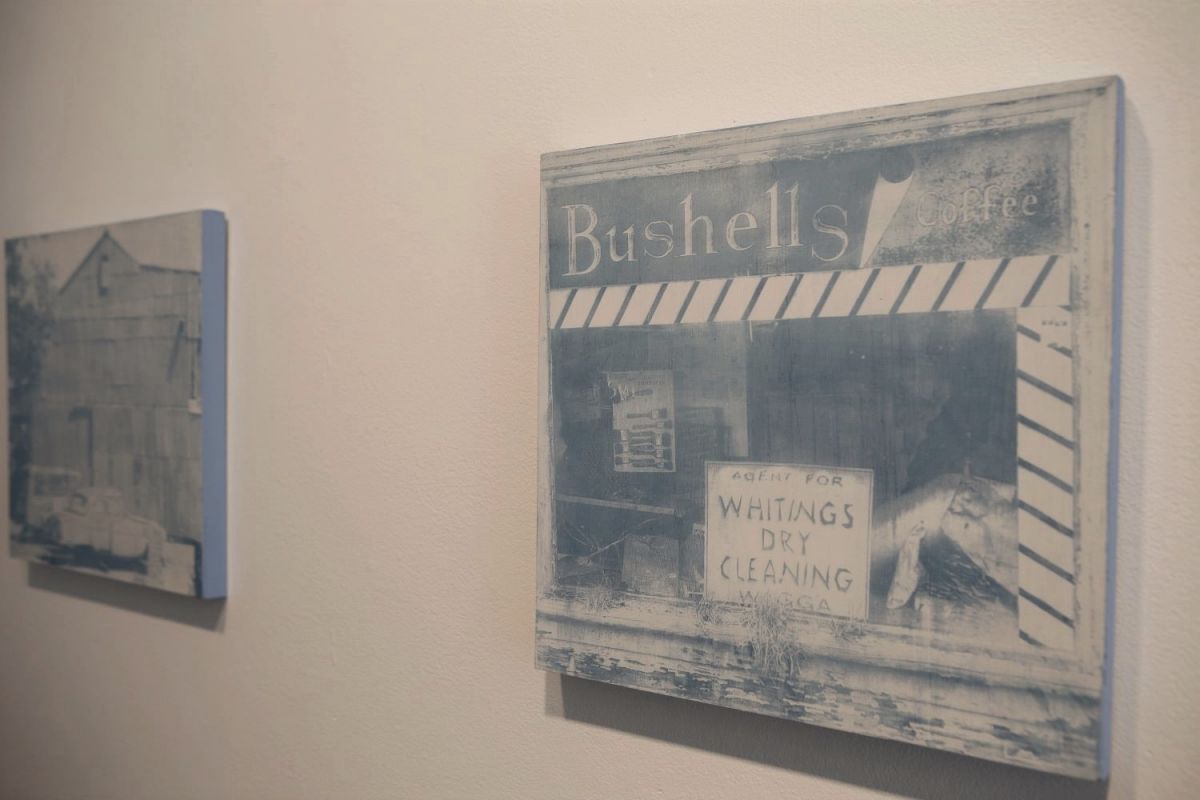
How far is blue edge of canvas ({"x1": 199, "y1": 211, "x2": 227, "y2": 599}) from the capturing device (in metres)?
1.43

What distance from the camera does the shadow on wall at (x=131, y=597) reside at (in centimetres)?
149

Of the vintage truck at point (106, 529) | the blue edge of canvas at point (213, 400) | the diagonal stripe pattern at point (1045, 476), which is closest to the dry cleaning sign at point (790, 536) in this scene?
the diagonal stripe pattern at point (1045, 476)

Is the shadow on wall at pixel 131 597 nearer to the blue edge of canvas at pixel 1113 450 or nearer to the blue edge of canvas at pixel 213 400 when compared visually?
the blue edge of canvas at pixel 213 400

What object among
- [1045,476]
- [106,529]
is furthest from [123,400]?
[1045,476]

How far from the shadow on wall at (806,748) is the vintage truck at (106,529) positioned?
2.42 feet

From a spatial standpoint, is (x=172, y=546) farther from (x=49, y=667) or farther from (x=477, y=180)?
(x=477, y=180)

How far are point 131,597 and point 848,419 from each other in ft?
4.11

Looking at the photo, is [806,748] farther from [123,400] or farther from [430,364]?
[123,400]

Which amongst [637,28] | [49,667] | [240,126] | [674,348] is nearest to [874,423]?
[674,348]

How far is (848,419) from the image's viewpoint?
2.88 ft

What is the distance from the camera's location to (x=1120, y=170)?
77cm

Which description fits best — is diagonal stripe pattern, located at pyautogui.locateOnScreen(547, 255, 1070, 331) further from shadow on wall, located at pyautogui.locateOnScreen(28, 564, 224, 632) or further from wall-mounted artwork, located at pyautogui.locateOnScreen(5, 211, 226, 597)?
shadow on wall, located at pyautogui.locateOnScreen(28, 564, 224, 632)

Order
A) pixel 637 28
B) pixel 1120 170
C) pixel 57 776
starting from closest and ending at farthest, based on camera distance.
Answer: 1. pixel 1120 170
2. pixel 637 28
3. pixel 57 776

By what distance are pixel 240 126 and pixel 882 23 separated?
943 millimetres
